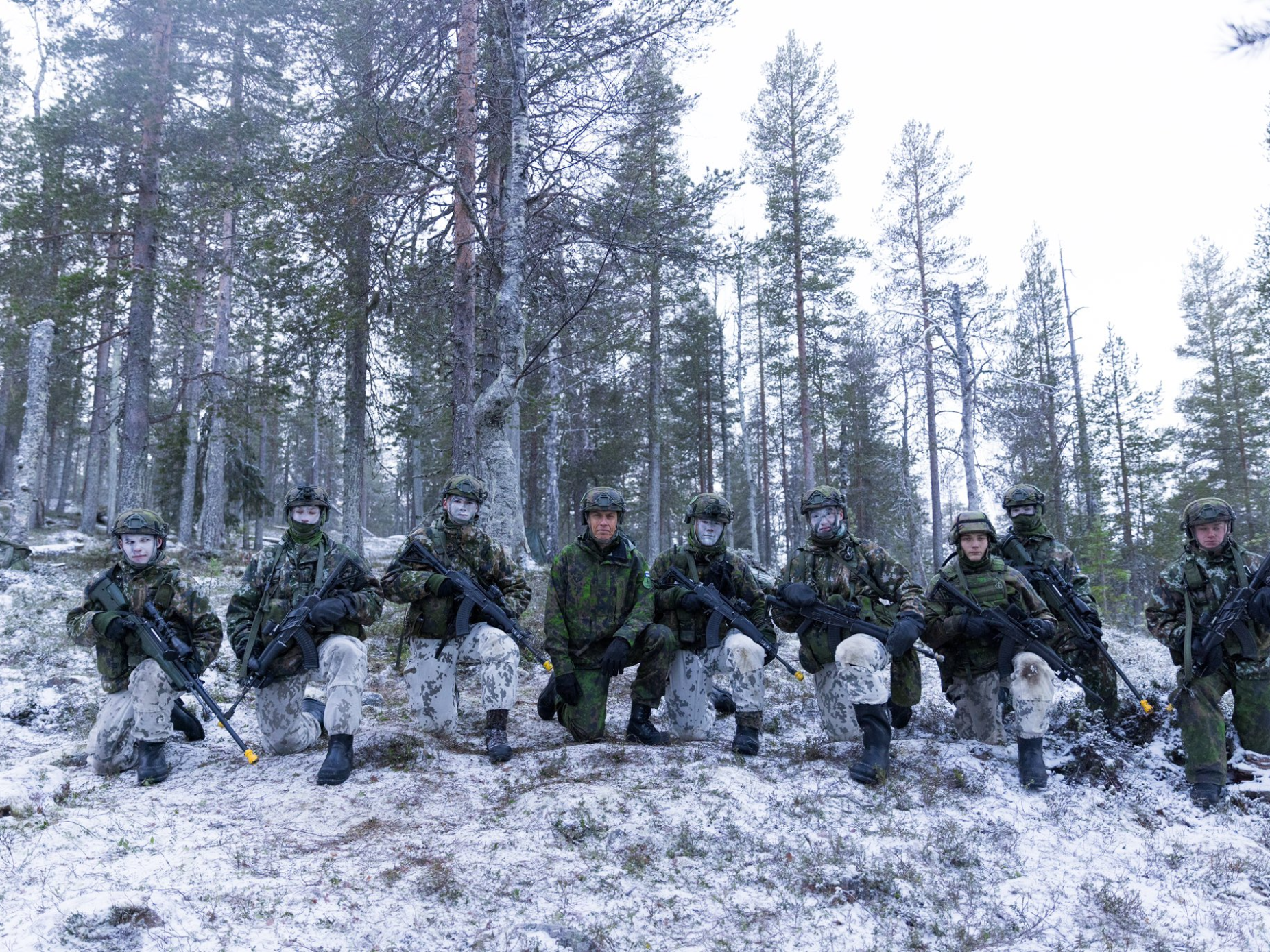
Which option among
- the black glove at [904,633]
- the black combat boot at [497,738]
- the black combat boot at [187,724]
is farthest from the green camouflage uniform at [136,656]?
the black glove at [904,633]

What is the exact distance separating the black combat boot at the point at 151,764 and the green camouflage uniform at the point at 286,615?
25.8 inches

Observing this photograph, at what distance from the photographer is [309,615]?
17.0ft

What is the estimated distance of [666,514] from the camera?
102 ft

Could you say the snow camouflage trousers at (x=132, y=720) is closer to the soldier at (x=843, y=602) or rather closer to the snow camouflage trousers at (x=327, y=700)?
the snow camouflage trousers at (x=327, y=700)

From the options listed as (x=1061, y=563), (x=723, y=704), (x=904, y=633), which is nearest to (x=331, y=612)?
(x=723, y=704)

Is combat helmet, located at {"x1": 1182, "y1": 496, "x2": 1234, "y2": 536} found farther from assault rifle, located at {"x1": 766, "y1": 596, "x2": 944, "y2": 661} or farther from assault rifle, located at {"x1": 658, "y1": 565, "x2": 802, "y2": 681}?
assault rifle, located at {"x1": 658, "y1": 565, "x2": 802, "y2": 681}

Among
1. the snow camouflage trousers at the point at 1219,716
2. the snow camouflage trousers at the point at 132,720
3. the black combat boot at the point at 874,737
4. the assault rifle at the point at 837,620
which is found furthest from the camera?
the assault rifle at the point at 837,620

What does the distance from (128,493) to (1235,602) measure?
15.5m

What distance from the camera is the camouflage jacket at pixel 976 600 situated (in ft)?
18.2

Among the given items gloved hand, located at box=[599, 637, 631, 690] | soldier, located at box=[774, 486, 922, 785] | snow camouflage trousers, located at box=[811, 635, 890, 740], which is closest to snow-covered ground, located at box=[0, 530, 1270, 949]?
snow camouflage trousers, located at box=[811, 635, 890, 740]

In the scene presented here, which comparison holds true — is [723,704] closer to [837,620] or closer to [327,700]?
[837,620]

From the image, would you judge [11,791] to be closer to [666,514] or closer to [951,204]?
[951,204]

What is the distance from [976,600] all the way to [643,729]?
2.79 metres

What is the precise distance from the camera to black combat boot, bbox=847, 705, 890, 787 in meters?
4.86
